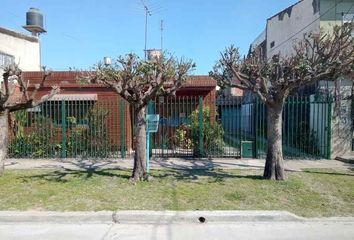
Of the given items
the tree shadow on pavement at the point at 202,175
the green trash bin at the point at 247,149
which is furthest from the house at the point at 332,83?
the tree shadow on pavement at the point at 202,175

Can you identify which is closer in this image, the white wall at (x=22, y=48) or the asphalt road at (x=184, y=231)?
the asphalt road at (x=184, y=231)

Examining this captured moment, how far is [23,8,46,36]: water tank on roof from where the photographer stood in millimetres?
24750

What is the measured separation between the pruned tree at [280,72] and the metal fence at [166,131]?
3.59 metres

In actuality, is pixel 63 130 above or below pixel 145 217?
above

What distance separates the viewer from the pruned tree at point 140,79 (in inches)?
346

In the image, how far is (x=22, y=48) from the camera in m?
19.2

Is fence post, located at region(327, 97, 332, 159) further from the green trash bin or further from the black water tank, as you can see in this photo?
the black water tank

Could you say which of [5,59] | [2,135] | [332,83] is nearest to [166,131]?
[332,83]

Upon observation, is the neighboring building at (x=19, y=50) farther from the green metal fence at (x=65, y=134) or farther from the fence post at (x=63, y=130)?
the fence post at (x=63, y=130)

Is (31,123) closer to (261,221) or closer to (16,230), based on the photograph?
(16,230)

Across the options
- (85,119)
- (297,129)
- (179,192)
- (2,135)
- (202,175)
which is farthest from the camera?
(297,129)

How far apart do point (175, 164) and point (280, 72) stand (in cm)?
434

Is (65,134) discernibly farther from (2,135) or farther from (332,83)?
(332,83)

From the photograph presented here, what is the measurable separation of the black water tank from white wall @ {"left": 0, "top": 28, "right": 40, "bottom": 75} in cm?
484
